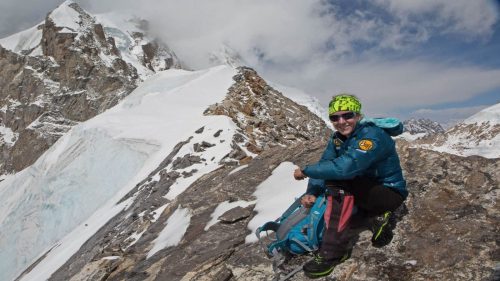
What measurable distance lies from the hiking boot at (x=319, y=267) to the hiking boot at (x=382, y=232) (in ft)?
2.00

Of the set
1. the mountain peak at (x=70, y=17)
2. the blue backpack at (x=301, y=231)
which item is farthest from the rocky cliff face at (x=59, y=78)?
the blue backpack at (x=301, y=231)

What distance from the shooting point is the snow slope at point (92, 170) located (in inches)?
978

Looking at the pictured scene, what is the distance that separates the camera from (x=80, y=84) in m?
137

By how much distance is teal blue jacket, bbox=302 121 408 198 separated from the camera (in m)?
5.35

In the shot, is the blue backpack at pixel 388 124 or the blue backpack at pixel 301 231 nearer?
the blue backpack at pixel 388 124

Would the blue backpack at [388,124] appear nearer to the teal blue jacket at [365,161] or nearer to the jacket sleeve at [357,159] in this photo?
the teal blue jacket at [365,161]

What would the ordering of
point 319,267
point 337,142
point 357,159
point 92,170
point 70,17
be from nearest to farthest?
point 357,159
point 319,267
point 337,142
point 92,170
point 70,17

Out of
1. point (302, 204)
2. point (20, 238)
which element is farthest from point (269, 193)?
point (20, 238)

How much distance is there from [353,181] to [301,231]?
1.02m

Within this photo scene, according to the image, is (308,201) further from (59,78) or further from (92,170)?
(59,78)

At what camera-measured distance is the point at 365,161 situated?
5363 mm

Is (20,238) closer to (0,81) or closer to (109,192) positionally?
(109,192)

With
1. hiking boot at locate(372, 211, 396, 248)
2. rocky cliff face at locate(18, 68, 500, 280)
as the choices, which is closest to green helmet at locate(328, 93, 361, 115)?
hiking boot at locate(372, 211, 396, 248)

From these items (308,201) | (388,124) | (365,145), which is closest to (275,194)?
(308,201)
